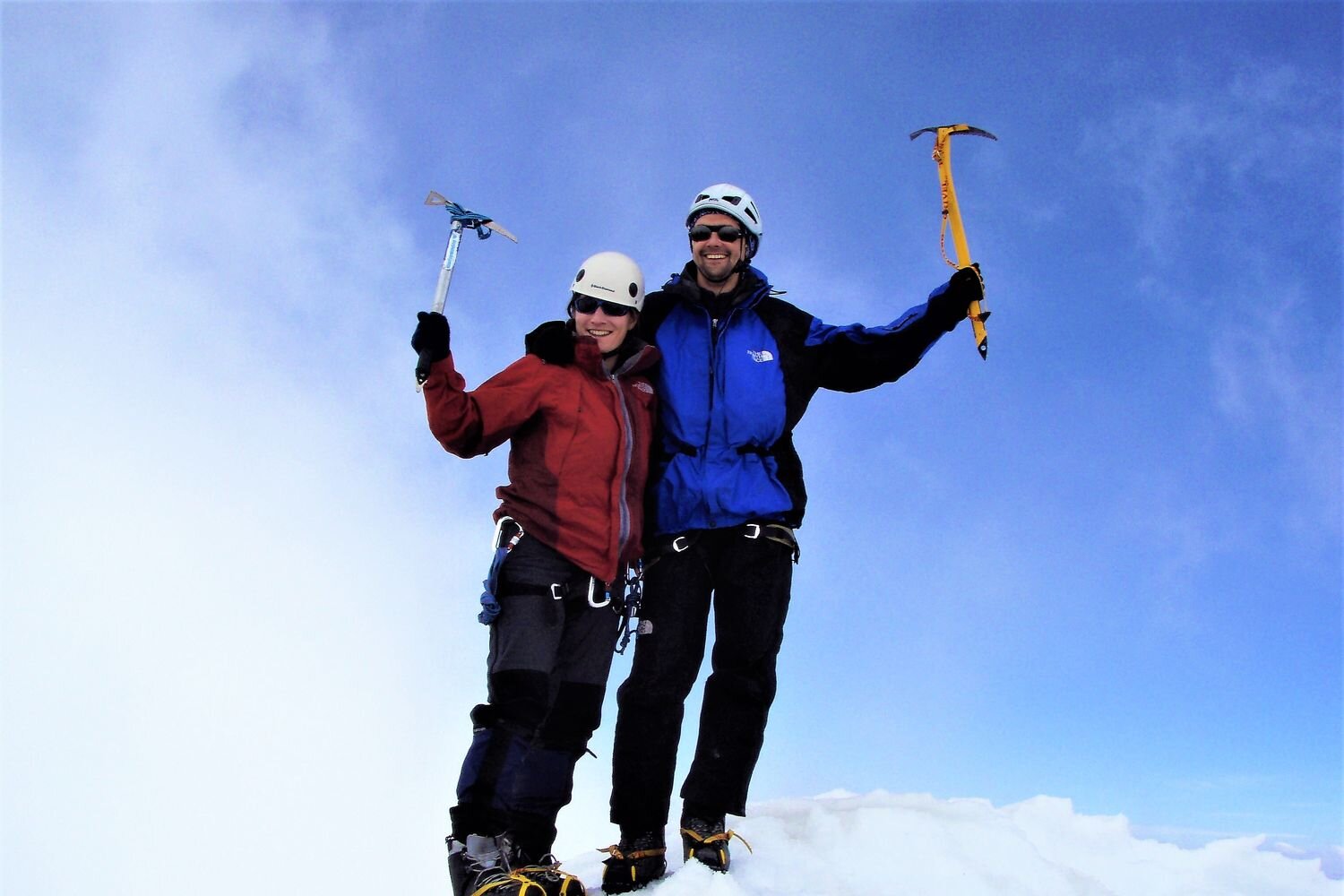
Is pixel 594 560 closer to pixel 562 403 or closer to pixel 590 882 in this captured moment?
pixel 562 403

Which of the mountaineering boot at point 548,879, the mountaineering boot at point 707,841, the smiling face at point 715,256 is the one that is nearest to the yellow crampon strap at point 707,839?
the mountaineering boot at point 707,841

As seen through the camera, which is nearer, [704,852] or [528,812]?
[528,812]

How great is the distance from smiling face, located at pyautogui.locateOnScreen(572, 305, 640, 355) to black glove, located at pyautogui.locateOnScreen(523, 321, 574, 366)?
0.20 m

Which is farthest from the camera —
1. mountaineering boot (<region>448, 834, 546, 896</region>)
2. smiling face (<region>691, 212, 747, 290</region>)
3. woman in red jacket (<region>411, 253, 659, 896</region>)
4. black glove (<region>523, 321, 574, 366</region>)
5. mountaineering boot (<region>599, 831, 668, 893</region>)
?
smiling face (<region>691, 212, 747, 290</region>)

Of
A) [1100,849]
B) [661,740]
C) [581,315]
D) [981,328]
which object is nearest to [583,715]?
[661,740]

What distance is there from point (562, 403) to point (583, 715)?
1.77 meters

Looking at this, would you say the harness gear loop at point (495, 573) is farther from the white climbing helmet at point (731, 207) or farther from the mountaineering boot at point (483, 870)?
the white climbing helmet at point (731, 207)

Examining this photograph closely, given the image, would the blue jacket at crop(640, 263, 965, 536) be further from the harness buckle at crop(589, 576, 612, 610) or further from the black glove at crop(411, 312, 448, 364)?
the black glove at crop(411, 312, 448, 364)

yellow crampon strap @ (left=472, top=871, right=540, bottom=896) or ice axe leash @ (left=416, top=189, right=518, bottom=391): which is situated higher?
ice axe leash @ (left=416, top=189, right=518, bottom=391)

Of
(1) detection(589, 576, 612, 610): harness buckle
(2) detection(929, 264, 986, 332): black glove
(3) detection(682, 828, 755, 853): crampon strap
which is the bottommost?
(3) detection(682, 828, 755, 853): crampon strap

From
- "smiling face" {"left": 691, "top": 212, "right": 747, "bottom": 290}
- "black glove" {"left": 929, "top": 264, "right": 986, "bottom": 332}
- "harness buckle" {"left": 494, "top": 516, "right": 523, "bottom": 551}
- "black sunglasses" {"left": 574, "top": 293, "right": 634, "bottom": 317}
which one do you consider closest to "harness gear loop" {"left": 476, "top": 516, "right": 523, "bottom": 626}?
"harness buckle" {"left": 494, "top": 516, "right": 523, "bottom": 551}

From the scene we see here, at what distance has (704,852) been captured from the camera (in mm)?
5410

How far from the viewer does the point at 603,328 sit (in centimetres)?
594

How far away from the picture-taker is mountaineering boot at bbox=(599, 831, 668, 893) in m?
5.31
